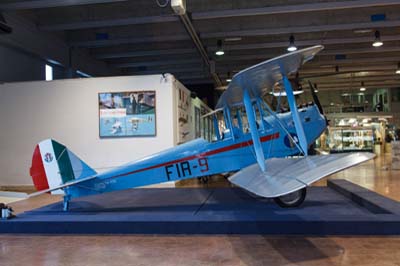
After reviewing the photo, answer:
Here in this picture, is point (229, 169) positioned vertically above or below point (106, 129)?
below

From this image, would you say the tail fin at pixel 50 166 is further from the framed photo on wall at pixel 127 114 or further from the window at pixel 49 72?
the window at pixel 49 72

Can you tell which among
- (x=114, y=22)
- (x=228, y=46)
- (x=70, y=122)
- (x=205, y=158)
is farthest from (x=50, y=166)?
(x=228, y=46)

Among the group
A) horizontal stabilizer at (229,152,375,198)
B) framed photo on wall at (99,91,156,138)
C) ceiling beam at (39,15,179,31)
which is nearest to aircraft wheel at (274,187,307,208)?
horizontal stabilizer at (229,152,375,198)

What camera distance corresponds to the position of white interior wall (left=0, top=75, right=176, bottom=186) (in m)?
9.04

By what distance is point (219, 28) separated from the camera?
10141mm

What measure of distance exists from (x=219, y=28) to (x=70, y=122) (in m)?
4.94

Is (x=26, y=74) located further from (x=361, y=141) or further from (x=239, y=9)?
(x=361, y=141)

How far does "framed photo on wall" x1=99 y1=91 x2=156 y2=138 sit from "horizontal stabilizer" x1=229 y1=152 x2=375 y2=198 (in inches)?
190

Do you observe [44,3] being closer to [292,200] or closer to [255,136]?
[255,136]

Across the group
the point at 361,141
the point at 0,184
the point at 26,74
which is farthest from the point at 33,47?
the point at 361,141

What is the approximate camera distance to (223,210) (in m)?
5.27

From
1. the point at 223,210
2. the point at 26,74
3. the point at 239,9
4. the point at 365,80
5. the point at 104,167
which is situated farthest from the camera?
the point at 365,80

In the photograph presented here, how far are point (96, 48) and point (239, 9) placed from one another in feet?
19.7

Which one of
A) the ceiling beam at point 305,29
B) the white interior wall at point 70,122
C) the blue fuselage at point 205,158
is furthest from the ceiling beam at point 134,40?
the blue fuselage at point 205,158
